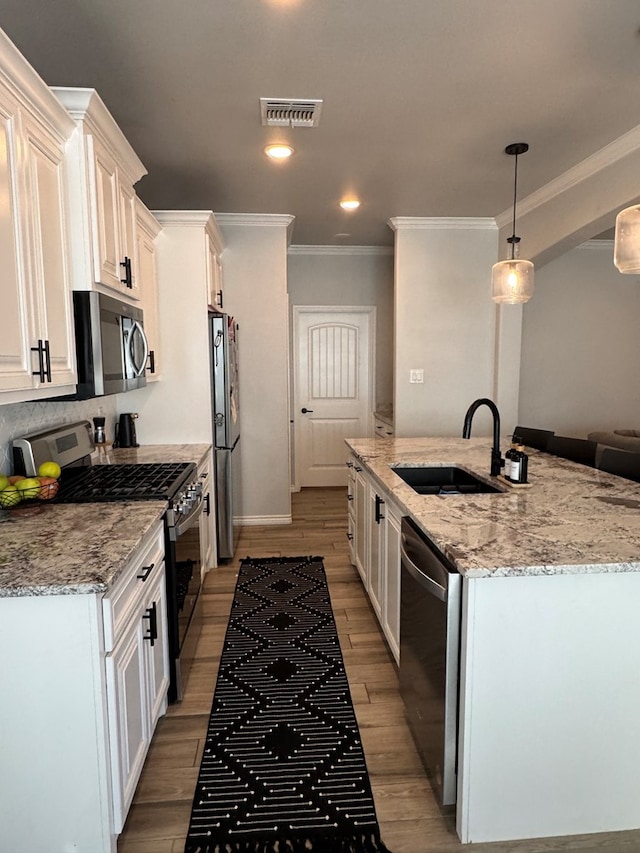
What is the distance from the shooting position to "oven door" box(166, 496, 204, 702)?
216 centimetres

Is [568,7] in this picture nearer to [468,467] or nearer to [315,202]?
[468,467]

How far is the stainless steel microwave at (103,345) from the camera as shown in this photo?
6.81ft

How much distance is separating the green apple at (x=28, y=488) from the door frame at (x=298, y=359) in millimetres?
4192

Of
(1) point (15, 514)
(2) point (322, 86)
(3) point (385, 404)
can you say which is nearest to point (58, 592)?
(1) point (15, 514)

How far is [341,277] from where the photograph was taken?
235 inches

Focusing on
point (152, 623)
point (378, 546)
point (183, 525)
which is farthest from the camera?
point (378, 546)

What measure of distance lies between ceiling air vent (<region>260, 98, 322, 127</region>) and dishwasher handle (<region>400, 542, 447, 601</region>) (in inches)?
79.8

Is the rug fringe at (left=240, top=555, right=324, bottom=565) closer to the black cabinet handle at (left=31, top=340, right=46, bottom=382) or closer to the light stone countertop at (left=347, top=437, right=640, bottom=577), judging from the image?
the light stone countertop at (left=347, top=437, right=640, bottom=577)

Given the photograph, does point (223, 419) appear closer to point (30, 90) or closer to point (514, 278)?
point (514, 278)

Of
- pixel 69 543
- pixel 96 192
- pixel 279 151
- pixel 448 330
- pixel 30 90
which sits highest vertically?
pixel 279 151

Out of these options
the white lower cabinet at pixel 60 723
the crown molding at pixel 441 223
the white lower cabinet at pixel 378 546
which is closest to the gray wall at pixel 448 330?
the crown molding at pixel 441 223

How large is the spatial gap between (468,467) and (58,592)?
201cm

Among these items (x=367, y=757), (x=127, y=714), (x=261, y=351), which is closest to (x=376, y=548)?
(x=367, y=757)

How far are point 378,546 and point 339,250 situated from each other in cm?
403
